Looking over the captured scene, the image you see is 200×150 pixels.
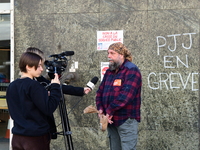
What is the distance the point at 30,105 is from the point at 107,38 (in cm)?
270

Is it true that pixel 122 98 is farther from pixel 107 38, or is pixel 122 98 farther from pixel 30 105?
pixel 107 38

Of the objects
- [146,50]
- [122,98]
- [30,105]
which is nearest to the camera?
[30,105]

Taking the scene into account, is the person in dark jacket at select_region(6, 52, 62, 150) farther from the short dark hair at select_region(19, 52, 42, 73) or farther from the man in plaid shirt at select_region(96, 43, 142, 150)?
the man in plaid shirt at select_region(96, 43, 142, 150)

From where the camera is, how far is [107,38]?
534cm

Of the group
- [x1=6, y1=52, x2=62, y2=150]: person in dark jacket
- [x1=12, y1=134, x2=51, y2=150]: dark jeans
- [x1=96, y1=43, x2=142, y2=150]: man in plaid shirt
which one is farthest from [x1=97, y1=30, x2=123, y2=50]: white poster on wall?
[x1=12, y1=134, x2=51, y2=150]: dark jeans

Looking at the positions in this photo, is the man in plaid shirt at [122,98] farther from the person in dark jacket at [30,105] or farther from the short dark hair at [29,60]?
the short dark hair at [29,60]

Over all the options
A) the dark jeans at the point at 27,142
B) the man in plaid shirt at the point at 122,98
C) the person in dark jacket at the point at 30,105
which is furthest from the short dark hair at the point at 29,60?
the man in plaid shirt at the point at 122,98

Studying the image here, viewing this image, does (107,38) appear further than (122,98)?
Yes

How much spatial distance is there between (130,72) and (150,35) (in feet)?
5.27

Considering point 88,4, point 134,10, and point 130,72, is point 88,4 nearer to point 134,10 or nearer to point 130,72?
point 134,10

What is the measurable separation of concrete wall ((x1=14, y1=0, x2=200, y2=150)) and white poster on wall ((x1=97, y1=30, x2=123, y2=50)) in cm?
7

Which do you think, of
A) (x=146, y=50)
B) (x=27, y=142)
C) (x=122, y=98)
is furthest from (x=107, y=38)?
(x=27, y=142)

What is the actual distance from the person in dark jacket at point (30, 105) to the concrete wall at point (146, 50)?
2450mm

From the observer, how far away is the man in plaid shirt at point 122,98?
3715 mm
